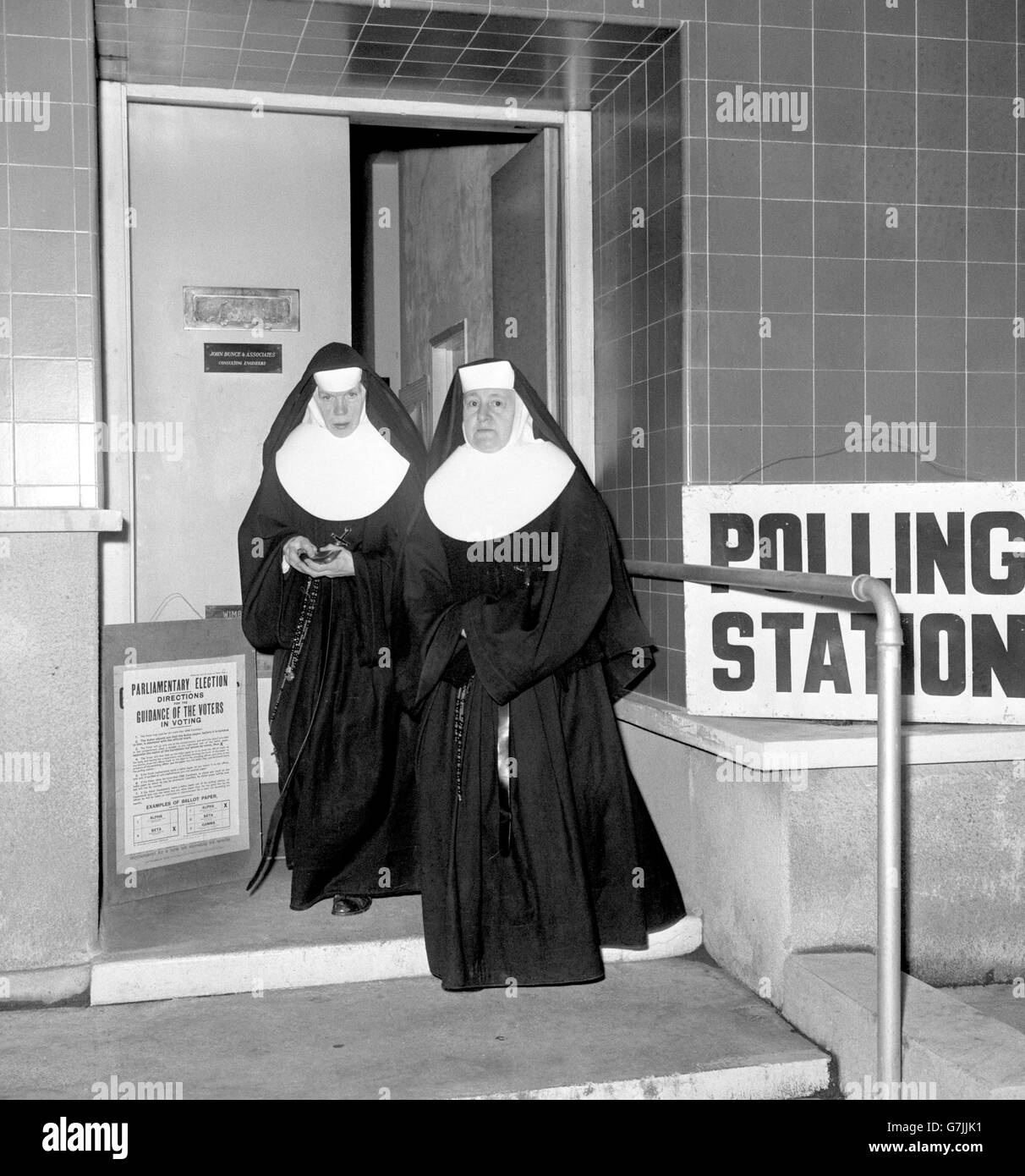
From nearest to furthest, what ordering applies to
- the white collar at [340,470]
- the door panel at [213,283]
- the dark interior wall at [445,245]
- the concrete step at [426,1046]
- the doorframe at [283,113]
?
the concrete step at [426,1046] → the white collar at [340,470] → the doorframe at [283,113] → the door panel at [213,283] → the dark interior wall at [445,245]

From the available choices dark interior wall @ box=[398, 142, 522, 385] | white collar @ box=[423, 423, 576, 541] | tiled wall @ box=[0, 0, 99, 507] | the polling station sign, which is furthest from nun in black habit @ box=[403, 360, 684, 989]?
dark interior wall @ box=[398, 142, 522, 385]

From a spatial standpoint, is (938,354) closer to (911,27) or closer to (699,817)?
(911,27)

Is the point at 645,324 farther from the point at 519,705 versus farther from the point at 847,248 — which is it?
the point at 519,705

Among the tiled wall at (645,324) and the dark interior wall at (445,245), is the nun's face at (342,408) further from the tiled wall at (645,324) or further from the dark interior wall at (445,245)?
the dark interior wall at (445,245)

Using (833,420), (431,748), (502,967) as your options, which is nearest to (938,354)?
(833,420)

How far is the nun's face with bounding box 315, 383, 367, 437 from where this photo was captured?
12.5 feet

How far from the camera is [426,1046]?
3.05 meters

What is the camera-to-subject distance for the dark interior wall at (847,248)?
147 inches

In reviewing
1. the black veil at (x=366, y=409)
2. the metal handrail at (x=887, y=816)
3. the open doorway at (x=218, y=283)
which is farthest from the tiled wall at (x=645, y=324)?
the metal handrail at (x=887, y=816)

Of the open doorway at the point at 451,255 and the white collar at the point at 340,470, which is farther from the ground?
the open doorway at the point at 451,255

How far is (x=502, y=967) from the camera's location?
11.2 feet

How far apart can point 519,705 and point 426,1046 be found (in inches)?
34.8

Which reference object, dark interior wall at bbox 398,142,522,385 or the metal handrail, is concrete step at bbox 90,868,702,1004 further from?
dark interior wall at bbox 398,142,522,385

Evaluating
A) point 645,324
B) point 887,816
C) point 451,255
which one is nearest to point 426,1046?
point 887,816
